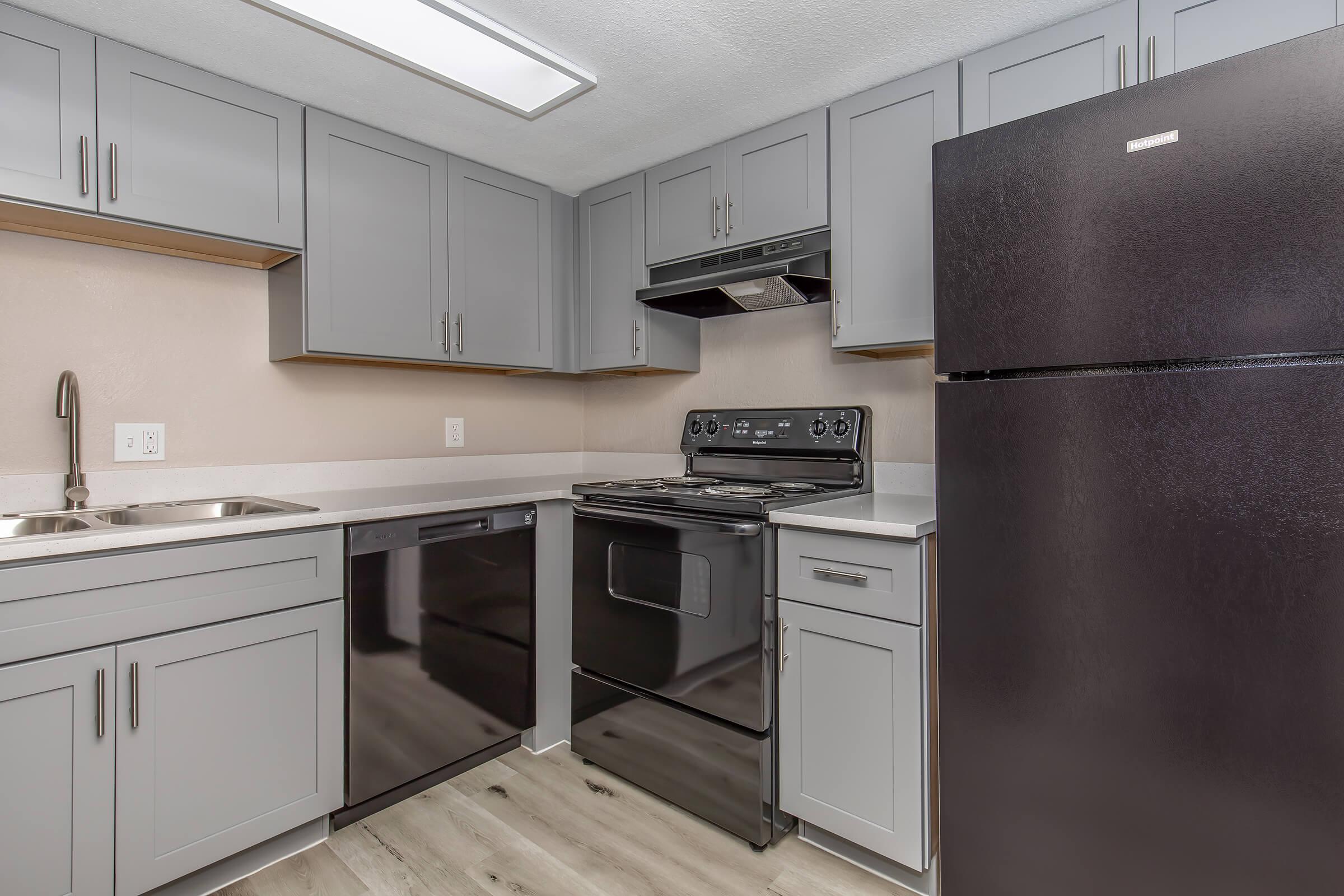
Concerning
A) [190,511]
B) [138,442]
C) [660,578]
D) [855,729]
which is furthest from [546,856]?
[138,442]

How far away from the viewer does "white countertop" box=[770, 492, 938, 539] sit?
1.58 m

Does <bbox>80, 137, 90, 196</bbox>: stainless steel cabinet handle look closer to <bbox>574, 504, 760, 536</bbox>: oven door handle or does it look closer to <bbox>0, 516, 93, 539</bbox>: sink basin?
<bbox>0, 516, 93, 539</bbox>: sink basin

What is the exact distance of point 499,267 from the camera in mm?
2553

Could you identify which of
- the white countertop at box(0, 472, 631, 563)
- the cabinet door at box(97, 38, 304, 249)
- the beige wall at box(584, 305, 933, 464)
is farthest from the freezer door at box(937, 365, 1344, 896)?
the cabinet door at box(97, 38, 304, 249)

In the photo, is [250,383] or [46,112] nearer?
[46,112]

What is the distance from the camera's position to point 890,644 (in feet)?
5.30

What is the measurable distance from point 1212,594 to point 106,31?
8.75 feet

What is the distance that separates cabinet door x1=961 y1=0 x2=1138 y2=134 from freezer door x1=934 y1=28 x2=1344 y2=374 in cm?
56

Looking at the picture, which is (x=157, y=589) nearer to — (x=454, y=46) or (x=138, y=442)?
(x=138, y=442)

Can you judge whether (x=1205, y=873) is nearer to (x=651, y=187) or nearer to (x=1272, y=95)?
(x=1272, y=95)

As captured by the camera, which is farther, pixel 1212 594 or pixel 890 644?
pixel 890 644

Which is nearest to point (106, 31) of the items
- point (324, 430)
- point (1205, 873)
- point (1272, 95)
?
point (324, 430)

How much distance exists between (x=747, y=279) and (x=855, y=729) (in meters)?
1.40

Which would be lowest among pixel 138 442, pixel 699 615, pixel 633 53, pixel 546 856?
pixel 546 856
